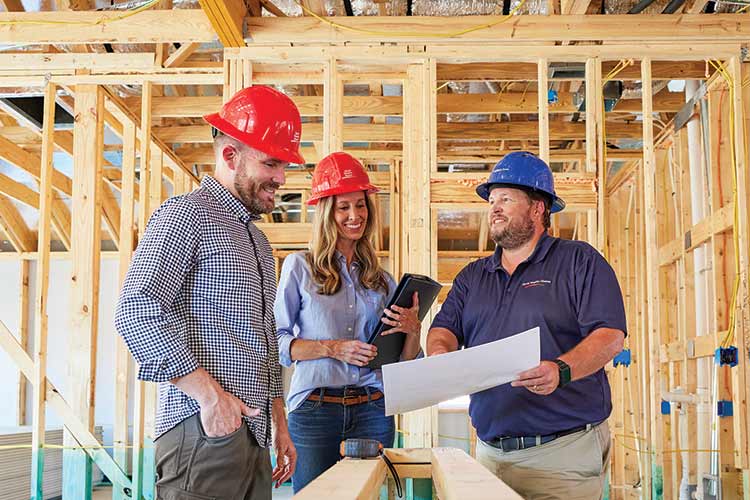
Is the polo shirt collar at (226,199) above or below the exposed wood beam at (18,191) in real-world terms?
below

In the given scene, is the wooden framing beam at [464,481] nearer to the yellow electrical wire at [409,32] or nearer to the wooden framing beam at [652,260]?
the wooden framing beam at [652,260]

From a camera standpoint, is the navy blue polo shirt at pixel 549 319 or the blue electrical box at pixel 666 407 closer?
the navy blue polo shirt at pixel 549 319

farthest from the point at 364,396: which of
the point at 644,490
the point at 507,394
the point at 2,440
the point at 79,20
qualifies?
the point at 2,440

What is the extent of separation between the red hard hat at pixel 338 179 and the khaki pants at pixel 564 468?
119 centimetres

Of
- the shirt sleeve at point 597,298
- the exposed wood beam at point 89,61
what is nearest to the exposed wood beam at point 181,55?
the exposed wood beam at point 89,61

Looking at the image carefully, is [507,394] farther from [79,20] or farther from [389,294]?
[79,20]

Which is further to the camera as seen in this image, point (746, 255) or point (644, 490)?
point (644, 490)

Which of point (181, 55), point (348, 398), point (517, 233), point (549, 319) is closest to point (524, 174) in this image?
point (517, 233)

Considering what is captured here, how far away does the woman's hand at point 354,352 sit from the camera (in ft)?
9.94

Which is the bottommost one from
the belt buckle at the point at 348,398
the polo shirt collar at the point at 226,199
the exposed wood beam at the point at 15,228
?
the belt buckle at the point at 348,398

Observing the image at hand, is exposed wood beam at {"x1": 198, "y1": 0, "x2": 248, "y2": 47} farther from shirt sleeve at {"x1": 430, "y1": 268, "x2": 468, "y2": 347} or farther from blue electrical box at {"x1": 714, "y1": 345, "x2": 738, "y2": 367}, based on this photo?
blue electrical box at {"x1": 714, "y1": 345, "x2": 738, "y2": 367}

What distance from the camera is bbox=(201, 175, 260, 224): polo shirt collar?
2285mm

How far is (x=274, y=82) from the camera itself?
4828 millimetres

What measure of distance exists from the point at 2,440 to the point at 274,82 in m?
4.36
